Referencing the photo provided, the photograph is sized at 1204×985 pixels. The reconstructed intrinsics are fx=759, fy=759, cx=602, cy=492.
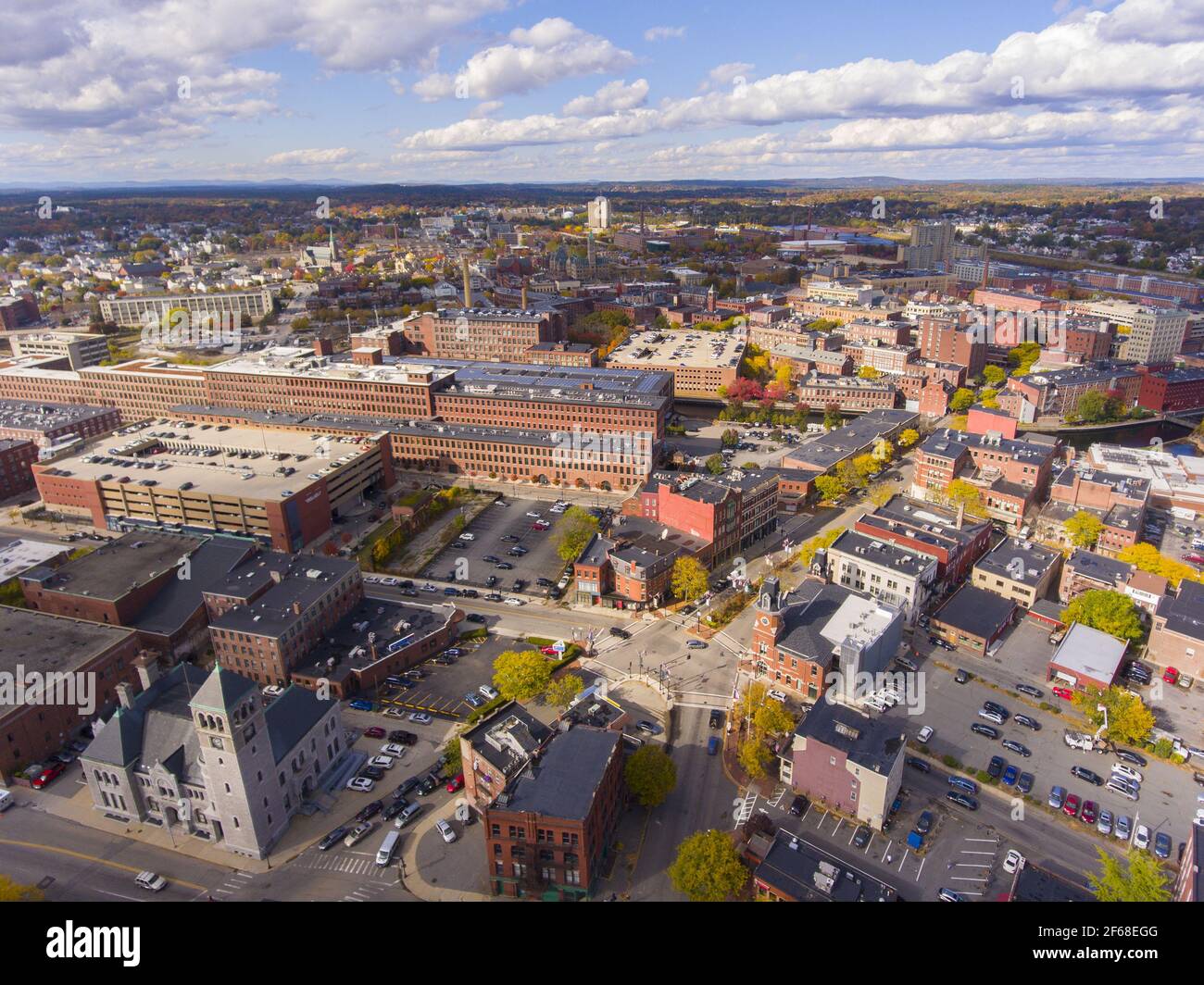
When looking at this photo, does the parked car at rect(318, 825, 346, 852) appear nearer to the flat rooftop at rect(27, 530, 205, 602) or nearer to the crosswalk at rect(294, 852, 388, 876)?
the crosswalk at rect(294, 852, 388, 876)

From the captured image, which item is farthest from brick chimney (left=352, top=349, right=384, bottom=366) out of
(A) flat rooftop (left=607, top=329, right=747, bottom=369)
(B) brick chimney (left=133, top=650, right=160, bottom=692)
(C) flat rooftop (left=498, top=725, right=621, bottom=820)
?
(C) flat rooftop (left=498, top=725, right=621, bottom=820)

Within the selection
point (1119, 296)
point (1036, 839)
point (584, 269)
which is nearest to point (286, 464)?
point (1036, 839)

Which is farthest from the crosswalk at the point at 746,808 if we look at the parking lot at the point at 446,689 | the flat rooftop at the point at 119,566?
the flat rooftop at the point at 119,566

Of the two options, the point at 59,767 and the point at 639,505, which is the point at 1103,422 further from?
the point at 59,767

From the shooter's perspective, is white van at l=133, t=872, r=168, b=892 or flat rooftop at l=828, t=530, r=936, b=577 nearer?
white van at l=133, t=872, r=168, b=892

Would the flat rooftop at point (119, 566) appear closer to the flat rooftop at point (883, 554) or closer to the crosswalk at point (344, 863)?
the crosswalk at point (344, 863)

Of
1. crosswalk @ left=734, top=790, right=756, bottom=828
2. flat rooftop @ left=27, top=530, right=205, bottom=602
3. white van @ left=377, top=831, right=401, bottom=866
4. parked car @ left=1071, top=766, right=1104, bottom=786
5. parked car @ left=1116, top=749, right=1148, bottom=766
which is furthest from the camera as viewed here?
flat rooftop @ left=27, top=530, right=205, bottom=602

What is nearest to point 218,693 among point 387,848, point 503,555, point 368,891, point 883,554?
point 387,848
